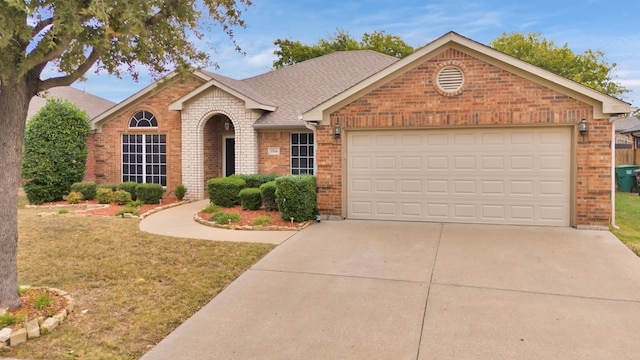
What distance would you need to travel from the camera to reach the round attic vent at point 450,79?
9.19m

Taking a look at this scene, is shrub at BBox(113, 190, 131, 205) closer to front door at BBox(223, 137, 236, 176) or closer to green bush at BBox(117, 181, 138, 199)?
green bush at BBox(117, 181, 138, 199)

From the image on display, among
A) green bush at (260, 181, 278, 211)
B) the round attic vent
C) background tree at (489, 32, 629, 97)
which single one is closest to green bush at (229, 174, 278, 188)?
green bush at (260, 181, 278, 211)

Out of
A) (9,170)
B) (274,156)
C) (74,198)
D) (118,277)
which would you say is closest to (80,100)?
(74,198)

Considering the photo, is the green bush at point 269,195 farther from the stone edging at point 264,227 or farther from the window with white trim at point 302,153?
the window with white trim at point 302,153

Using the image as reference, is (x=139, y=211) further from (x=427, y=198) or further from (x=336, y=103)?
(x=427, y=198)

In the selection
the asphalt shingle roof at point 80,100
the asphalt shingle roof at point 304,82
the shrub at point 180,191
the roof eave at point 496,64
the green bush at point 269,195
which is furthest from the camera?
the asphalt shingle roof at point 80,100

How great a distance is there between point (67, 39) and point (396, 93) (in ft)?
22.9

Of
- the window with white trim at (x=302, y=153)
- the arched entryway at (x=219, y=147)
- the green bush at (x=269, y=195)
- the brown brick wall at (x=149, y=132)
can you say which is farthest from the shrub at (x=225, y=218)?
the brown brick wall at (x=149, y=132)

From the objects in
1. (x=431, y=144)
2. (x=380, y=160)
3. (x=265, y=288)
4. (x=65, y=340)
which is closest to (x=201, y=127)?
(x=380, y=160)

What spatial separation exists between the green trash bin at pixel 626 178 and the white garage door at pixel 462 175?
1087 centimetres

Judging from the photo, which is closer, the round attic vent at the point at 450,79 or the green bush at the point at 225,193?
the round attic vent at the point at 450,79

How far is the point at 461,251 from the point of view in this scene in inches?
280

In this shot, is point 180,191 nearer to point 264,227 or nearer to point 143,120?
point 143,120

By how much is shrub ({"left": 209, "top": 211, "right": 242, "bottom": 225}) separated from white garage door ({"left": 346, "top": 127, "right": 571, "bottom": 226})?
2809 millimetres
